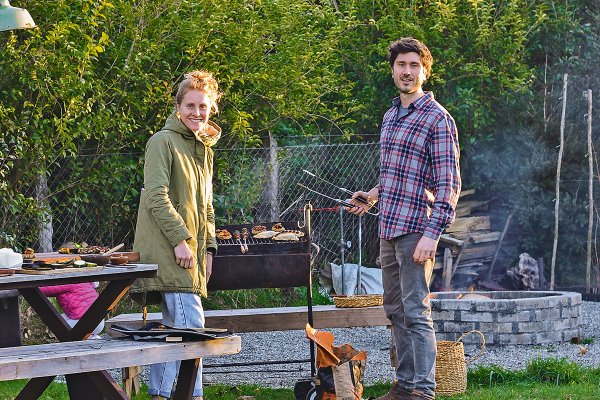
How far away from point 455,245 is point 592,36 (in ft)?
9.96

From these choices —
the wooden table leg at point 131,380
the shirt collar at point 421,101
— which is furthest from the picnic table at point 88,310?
the shirt collar at point 421,101

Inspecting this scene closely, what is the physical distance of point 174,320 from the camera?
594 cm

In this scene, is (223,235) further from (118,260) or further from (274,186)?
(274,186)

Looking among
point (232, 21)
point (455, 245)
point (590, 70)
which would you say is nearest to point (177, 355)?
Result: point (232, 21)

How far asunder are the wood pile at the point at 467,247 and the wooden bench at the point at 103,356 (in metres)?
7.23

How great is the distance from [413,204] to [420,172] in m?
0.18

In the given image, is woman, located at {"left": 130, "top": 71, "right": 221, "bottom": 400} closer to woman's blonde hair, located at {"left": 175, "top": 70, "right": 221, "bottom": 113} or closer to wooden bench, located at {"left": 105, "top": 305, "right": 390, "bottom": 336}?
woman's blonde hair, located at {"left": 175, "top": 70, "right": 221, "bottom": 113}

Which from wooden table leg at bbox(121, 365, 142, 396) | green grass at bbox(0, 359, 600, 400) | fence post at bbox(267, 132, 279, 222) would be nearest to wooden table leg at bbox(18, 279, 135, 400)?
wooden table leg at bbox(121, 365, 142, 396)

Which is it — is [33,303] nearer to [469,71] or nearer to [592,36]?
[469,71]

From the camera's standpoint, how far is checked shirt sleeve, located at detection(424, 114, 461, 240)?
5852 mm

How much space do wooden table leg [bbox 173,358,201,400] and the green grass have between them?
5.13ft

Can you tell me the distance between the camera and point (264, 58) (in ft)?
35.2

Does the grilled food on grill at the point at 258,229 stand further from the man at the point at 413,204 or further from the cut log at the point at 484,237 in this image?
the cut log at the point at 484,237

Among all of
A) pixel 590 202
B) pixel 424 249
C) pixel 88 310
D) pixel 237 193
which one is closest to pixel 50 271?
pixel 88 310
